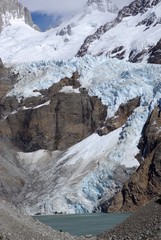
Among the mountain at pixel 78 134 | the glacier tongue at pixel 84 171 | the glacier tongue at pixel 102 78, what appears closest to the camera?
the glacier tongue at pixel 84 171

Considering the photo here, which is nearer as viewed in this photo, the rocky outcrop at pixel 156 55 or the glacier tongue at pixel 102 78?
the glacier tongue at pixel 102 78

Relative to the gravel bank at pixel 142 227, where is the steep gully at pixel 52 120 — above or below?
below

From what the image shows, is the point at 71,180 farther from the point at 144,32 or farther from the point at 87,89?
the point at 144,32

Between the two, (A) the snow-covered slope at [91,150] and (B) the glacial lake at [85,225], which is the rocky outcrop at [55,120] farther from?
(B) the glacial lake at [85,225]

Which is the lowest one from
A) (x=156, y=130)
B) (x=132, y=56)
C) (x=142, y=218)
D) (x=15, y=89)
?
(x=132, y=56)

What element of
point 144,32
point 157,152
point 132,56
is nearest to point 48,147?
point 157,152

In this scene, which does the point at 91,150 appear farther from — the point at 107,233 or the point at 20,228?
the point at 20,228

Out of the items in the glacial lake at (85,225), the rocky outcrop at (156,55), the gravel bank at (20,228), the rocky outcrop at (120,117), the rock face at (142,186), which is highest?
the gravel bank at (20,228)

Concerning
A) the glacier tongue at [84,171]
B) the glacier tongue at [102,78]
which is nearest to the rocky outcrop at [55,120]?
the glacier tongue at [102,78]

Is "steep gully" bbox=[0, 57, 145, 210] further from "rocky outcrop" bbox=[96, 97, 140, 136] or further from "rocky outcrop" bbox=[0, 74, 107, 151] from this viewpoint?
"rocky outcrop" bbox=[96, 97, 140, 136]
